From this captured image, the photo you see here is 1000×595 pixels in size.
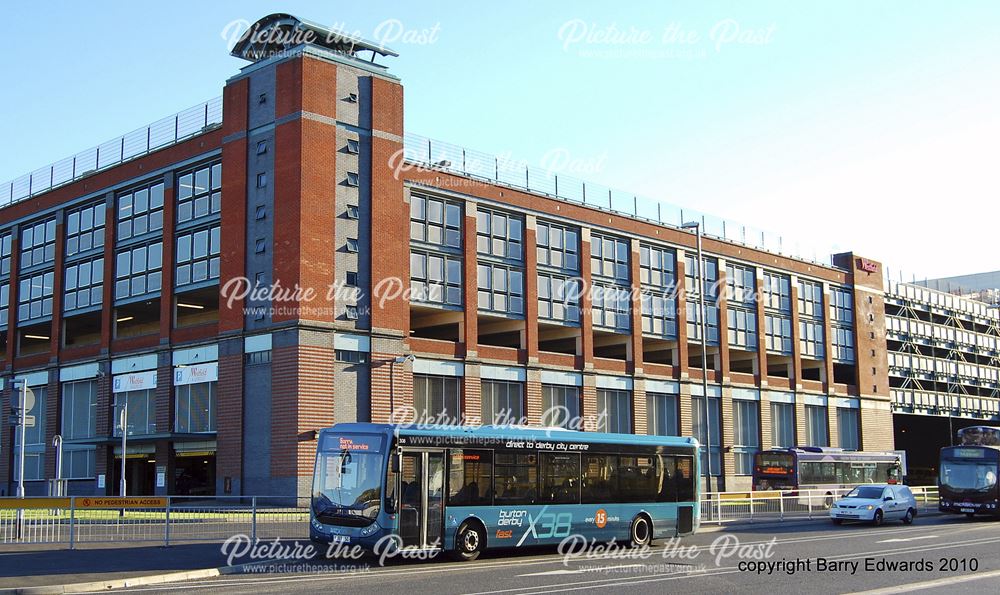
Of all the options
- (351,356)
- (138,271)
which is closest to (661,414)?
(351,356)

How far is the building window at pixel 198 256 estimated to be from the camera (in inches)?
1832

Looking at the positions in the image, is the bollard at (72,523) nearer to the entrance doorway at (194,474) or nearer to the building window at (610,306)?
the entrance doorway at (194,474)

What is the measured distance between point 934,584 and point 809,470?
3616cm

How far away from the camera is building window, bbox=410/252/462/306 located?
47.6 m

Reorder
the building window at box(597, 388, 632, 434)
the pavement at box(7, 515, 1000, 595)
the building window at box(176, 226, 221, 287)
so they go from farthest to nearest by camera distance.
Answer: the building window at box(597, 388, 632, 434) < the building window at box(176, 226, 221, 287) < the pavement at box(7, 515, 1000, 595)

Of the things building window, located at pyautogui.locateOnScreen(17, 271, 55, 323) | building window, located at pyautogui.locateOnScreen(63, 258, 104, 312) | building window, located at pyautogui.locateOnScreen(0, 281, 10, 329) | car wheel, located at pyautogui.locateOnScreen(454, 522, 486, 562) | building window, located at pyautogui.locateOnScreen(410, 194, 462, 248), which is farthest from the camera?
building window, located at pyautogui.locateOnScreen(0, 281, 10, 329)

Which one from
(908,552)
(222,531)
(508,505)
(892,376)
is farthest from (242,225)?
(892,376)

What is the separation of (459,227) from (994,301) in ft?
239

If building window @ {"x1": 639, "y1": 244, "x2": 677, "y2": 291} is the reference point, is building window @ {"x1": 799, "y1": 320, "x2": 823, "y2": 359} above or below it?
below

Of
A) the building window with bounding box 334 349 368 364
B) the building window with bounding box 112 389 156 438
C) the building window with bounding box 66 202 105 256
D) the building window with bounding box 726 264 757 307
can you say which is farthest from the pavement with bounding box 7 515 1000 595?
the building window with bounding box 726 264 757 307

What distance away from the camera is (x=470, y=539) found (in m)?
23.1

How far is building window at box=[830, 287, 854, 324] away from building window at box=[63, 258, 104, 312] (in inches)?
1976

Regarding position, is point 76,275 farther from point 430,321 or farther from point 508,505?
point 508,505

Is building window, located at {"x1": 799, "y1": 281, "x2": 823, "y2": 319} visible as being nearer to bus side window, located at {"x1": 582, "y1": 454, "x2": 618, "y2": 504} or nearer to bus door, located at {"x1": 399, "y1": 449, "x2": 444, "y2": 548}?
bus side window, located at {"x1": 582, "y1": 454, "x2": 618, "y2": 504}
